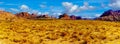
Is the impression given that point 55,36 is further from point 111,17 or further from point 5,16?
point 111,17

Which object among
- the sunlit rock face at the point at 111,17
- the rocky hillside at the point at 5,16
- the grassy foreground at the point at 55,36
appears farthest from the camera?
the sunlit rock face at the point at 111,17

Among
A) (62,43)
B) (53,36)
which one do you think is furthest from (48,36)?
(62,43)

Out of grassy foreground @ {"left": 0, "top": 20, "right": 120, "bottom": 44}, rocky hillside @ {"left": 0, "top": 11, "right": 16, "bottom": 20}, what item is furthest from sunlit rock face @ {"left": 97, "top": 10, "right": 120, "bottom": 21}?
grassy foreground @ {"left": 0, "top": 20, "right": 120, "bottom": 44}

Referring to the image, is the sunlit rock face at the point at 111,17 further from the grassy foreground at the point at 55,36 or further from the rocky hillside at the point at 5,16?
the grassy foreground at the point at 55,36

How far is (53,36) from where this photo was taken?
39.5m

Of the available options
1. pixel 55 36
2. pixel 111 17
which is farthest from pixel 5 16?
pixel 55 36

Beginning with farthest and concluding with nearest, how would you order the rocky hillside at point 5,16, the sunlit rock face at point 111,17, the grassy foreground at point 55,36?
1. the sunlit rock face at point 111,17
2. the rocky hillside at point 5,16
3. the grassy foreground at point 55,36

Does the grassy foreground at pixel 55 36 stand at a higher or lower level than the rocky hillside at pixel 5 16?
lower

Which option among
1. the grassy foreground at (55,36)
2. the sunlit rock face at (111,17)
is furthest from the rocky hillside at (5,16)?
the grassy foreground at (55,36)

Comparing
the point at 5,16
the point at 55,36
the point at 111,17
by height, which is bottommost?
the point at 111,17

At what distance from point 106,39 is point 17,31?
12.9 meters

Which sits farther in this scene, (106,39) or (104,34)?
(104,34)

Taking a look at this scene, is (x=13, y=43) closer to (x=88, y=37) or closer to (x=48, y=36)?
(x=48, y=36)

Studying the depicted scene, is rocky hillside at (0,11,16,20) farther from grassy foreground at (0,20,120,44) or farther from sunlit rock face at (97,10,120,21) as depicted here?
grassy foreground at (0,20,120,44)
